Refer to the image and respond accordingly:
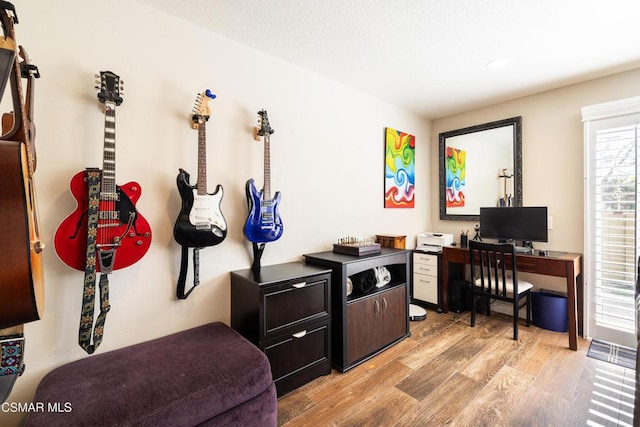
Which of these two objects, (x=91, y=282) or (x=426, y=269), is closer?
(x=91, y=282)

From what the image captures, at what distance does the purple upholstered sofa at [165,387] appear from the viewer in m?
1.06

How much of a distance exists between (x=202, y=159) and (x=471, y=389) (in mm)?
2274

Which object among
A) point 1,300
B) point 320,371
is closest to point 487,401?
point 320,371

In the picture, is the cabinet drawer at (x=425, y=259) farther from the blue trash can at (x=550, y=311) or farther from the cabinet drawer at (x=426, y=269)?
the blue trash can at (x=550, y=311)

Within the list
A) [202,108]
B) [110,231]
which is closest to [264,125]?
[202,108]

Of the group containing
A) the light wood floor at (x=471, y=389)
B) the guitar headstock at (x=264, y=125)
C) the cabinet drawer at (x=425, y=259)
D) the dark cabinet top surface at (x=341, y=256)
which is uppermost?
the guitar headstock at (x=264, y=125)

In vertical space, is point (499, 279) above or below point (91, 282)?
below

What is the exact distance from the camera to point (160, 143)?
1.70 metres

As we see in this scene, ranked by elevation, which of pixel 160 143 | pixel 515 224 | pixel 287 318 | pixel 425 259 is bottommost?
pixel 287 318

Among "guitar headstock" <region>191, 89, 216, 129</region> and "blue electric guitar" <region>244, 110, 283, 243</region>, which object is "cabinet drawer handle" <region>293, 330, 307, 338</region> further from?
"guitar headstock" <region>191, 89, 216, 129</region>

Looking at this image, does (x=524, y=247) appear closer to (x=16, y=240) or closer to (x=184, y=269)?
(x=184, y=269)

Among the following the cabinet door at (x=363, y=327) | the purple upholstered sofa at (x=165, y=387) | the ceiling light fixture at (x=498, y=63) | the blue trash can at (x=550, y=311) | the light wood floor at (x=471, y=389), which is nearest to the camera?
the purple upholstered sofa at (x=165, y=387)

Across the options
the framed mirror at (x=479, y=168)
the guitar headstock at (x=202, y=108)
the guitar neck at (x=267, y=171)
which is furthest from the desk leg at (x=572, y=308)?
the guitar headstock at (x=202, y=108)

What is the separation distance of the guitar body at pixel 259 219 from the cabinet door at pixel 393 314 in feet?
3.48
